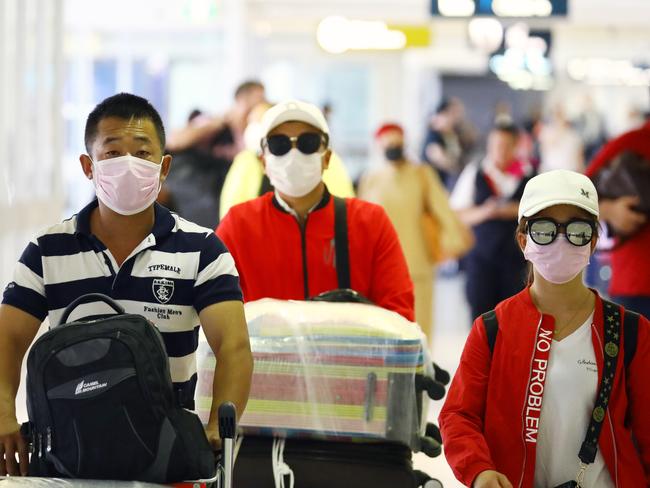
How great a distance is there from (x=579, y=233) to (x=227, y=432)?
3.15ft

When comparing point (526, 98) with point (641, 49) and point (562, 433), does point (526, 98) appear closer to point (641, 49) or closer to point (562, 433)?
point (641, 49)

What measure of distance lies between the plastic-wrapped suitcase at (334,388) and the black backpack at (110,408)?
74 cm

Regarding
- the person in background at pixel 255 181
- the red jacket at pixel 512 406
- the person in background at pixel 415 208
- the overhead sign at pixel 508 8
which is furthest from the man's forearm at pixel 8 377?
the overhead sign at pixel 508 8

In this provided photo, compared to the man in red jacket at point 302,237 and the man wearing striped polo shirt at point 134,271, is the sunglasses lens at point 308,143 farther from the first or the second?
the man wearing striped polo shirt at point 134,271

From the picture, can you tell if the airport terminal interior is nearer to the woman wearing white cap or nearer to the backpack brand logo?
the woman wearing white cap

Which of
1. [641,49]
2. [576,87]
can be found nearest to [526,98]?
[576,87]

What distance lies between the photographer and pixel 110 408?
2613 mm

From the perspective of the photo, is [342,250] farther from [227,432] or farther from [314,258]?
[227,432]

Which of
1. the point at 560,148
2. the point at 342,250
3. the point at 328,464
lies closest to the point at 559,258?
the point at 328,464

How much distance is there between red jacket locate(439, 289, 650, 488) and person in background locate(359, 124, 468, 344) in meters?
5.44

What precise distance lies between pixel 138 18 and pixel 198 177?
12328 millimetres

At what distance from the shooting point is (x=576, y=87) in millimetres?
34281

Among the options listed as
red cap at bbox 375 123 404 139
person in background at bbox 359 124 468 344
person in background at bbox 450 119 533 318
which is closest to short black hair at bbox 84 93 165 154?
person in background at bbox 359 124 468 344

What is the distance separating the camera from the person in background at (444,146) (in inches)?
753
